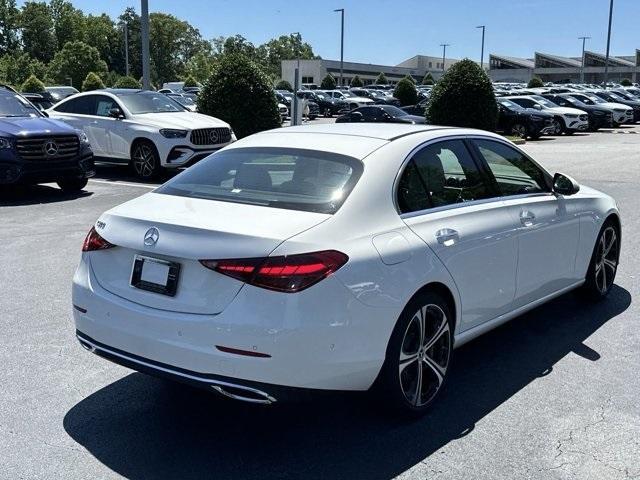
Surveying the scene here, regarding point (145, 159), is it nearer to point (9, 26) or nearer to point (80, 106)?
point (80, 106)

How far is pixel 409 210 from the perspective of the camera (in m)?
4.05

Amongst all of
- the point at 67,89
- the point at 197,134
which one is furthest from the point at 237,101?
the point at 67,89

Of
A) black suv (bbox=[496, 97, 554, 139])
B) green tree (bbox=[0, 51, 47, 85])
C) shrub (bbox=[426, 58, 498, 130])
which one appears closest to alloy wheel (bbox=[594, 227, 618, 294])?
shrub (bbox=[426, 58, 498, 130])

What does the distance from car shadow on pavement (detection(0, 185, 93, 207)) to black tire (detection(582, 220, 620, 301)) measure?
846 centimetres

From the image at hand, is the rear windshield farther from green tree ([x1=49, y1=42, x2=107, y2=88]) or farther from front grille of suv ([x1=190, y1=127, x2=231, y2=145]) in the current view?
green tree ([x1=49, y1=42, x2=107, y2=88])

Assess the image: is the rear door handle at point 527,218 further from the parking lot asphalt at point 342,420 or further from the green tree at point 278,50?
the green tree at point 278,50

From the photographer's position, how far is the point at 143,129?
1390cm

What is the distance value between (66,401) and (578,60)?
486 ft

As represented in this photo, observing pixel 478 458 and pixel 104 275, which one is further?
pixel 104 275

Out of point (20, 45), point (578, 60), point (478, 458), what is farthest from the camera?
point (578, 60)

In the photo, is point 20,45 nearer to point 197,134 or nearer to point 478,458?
point 197,134

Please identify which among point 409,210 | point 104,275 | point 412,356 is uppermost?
point 409,210

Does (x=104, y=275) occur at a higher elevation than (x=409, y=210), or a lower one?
lower

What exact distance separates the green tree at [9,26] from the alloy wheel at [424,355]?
130m
